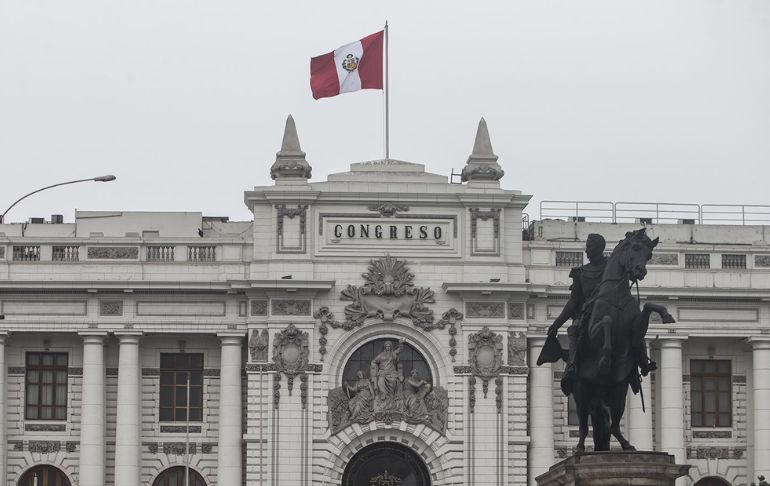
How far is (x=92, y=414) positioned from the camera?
75.6 m

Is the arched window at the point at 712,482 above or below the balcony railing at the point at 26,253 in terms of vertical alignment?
below

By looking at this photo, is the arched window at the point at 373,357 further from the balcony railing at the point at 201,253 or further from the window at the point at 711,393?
the window at the point at 711,393

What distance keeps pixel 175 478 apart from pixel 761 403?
73.9 feet

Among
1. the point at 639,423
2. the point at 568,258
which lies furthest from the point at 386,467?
the point at 568,258

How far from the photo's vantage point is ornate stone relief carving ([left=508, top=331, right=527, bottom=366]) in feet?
251

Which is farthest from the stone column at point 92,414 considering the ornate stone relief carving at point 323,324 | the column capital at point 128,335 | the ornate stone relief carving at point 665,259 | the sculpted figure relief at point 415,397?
the ornate stone relief carving at point 665,259

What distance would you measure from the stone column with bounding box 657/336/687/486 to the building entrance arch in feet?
30.4

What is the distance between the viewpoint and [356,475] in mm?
76312

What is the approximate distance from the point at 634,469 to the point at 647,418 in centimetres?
3592

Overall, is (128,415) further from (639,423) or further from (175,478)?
(639,423)

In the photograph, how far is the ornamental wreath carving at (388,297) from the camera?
7606 centimetres

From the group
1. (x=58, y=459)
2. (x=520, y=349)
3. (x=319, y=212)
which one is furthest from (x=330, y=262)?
(x=58, y=459)

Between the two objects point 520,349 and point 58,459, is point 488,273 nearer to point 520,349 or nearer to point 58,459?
point 520,349

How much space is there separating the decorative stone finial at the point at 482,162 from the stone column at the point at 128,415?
1400 cm
